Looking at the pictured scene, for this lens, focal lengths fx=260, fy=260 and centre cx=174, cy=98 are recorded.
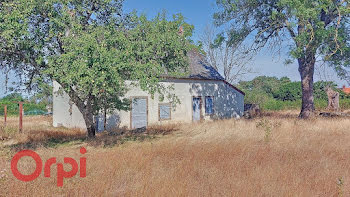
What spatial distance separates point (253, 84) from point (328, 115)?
38.8 meters

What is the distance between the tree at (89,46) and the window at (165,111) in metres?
6.81

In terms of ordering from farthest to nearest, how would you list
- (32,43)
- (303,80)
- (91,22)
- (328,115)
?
1. (328,115)
2. (303,80)
3. (91,22)
4. (32,43)

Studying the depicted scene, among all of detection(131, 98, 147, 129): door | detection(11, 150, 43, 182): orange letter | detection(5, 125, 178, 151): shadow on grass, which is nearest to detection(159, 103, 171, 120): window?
detection(131, 98, 147, 129): door

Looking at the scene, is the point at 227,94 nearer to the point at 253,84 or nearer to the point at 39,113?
the point at 39,113

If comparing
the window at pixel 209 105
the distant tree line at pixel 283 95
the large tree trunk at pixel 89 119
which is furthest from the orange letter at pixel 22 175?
the distant tree line at pixel 283 95

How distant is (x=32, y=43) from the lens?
791 centimetres

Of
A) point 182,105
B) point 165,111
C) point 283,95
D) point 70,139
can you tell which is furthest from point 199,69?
point 283,95

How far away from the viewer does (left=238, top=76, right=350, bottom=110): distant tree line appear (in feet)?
102

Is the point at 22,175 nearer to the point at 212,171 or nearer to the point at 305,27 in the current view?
the point at 212,171

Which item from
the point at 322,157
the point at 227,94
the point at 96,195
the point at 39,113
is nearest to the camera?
the point at 96,195

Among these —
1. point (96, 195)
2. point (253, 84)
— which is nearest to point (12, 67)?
point (96, 195)

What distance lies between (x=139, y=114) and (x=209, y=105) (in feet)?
20.2

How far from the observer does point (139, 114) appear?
16172 mm

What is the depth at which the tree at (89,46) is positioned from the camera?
23.2 feet
